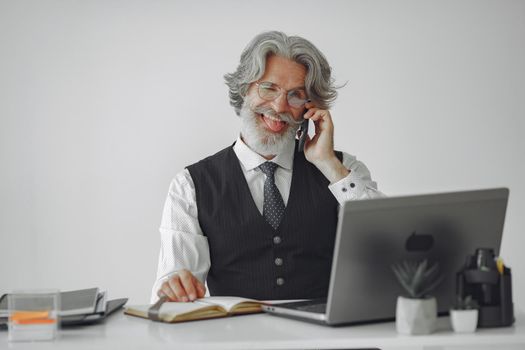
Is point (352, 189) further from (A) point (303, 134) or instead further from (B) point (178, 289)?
(B) point (178, 289)

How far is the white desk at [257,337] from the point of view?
1.48 metres

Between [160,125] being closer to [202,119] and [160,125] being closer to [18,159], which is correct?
[202,119]

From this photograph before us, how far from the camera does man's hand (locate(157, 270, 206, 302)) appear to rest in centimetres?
194

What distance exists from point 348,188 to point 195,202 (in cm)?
51

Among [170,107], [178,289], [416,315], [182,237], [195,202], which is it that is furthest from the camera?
[170,107]

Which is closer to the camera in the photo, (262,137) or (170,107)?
(262,137)

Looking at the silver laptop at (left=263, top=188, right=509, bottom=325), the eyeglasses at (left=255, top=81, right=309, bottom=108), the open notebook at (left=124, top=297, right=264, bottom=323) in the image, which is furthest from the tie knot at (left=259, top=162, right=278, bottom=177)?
the silver laptop at (left=263, top=188, right=509, bottom=325)

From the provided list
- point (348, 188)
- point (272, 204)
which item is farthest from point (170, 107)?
point (348, 188)

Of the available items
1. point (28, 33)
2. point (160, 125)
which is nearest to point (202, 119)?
point (160, 125)

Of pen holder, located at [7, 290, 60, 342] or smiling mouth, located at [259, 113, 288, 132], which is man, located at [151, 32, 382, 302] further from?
pen holder, located at [7, 290, 60, 342]

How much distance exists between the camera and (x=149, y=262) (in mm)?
3879

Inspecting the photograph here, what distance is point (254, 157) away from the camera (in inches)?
105

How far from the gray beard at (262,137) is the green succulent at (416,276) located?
3.72ft

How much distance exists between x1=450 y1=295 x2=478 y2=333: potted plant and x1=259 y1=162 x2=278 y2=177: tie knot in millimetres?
1182
